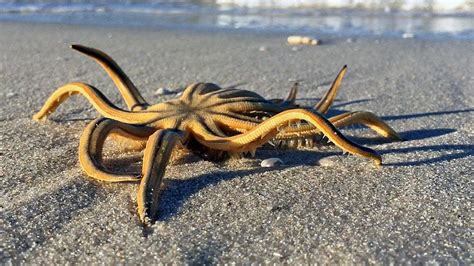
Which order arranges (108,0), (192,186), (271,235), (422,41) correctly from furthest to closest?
(108,0)
(422,41)
(192,186)
(271,235)

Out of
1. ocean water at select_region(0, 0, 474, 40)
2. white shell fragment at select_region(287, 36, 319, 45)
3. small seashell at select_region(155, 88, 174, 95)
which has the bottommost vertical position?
ocean water at select_region(0, 0, 474, 40)

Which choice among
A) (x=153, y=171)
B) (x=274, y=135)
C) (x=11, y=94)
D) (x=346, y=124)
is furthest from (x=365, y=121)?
(x=11, y=94)

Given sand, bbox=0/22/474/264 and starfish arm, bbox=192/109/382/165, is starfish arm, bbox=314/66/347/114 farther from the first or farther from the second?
starfish arm, bbox=192/109/382/165

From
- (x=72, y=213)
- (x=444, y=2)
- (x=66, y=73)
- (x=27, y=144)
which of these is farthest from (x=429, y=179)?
(x=444, y=2)

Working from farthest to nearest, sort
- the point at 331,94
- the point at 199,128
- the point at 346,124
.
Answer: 1. the point at 331,94
2. the point at 346,124
3. the point at 199,128

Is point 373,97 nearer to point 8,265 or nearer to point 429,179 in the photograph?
point 429,179

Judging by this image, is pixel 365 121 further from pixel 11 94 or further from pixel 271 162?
pixel 11 94

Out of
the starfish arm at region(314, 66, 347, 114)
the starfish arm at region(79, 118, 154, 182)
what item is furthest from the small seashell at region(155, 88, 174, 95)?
the starfish arm at region(79, 118, 154, 182)
